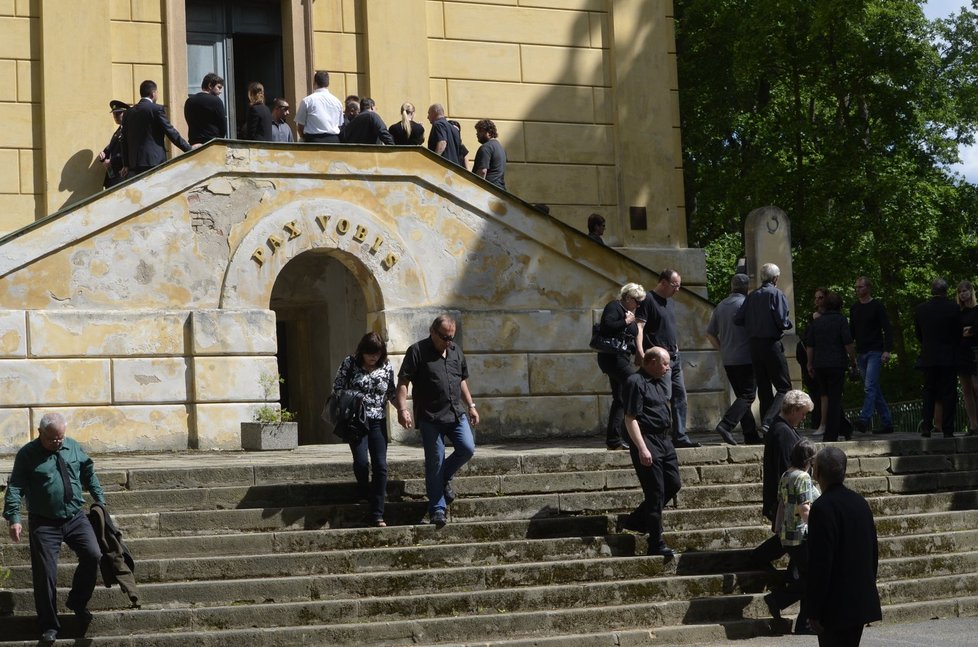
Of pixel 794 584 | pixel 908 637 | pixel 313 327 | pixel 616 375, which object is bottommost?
pixel 908 637

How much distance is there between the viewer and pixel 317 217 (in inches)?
624

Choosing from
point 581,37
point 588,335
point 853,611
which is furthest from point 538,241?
point 853,611

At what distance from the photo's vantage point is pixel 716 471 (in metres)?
13.3

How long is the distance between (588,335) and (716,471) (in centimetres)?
408

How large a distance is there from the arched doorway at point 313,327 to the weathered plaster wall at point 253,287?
1014mm

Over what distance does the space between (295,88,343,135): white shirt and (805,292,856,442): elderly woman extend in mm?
5552

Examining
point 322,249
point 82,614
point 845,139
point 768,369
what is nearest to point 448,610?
point 82,614

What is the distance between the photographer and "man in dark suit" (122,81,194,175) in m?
16.0

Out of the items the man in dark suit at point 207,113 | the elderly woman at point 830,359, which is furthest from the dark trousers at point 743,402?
the man in dark suit at point 207,113

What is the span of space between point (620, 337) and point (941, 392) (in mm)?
3963

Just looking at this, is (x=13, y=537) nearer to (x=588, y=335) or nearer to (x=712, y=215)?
(x=588, y=335)

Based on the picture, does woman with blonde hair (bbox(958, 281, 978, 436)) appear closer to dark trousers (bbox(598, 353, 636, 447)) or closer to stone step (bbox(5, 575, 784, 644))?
dark trousers (bbox(598, 353, 636, 447))

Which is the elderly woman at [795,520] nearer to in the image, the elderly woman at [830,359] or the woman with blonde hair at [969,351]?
the elderly woman at [830,359]

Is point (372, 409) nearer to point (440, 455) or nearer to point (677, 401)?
point (440, 455)
